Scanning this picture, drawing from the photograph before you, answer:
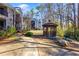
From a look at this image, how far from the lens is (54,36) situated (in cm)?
379

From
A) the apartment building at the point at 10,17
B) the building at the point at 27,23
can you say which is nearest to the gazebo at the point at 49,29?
the building at the point at 27,23

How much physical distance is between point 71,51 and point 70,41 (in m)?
0.12

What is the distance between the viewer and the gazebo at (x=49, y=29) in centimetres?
378

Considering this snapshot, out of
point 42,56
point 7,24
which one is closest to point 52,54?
point 42,56

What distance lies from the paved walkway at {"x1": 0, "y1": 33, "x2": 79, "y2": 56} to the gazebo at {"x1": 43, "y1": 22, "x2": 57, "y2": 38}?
73mm

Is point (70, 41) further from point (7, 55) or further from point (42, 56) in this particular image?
point (7, 55)

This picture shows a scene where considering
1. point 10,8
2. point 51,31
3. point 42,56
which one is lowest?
point 42,56

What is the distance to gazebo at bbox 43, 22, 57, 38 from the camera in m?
3.78

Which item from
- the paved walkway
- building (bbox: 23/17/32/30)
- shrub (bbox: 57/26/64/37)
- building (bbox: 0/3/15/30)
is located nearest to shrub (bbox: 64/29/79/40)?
shrub (bbox: 57/26/64/37)

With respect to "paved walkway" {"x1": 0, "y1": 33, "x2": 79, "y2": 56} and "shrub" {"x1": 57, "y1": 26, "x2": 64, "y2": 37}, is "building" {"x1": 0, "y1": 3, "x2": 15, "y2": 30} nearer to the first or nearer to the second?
"paved walkway" {"x1": 0, "y1": 33, "x2": 79, "y2": 56}

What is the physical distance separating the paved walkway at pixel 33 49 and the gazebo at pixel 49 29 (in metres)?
0.07

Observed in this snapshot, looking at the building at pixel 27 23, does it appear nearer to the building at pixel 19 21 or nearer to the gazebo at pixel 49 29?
the building at pixel 19 21

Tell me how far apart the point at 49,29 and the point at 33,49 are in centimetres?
29

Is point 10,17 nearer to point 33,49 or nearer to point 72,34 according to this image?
point 33,49
